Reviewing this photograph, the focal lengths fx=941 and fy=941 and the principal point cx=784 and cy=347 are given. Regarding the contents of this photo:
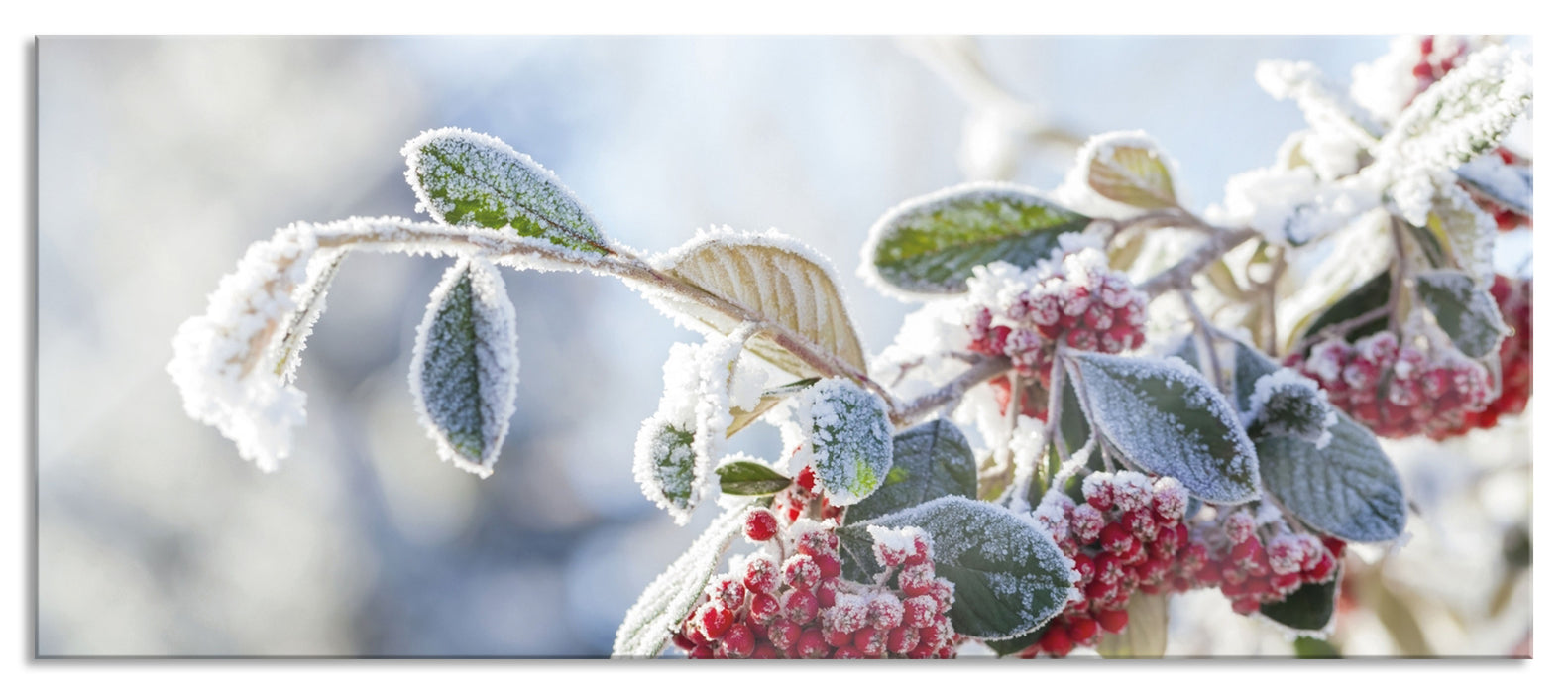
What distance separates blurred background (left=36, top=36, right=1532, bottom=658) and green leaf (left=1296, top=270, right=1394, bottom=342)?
0.47 m

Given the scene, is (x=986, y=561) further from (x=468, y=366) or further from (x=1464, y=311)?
(x=1464, y=311)

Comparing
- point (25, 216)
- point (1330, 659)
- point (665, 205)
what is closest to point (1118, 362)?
point (1330, 659)

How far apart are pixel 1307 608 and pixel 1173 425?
163mm

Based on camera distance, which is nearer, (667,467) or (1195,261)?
(667,467)

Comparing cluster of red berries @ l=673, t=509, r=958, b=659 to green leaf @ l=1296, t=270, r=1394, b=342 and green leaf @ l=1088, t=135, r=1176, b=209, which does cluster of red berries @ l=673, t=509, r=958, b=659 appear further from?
green leaf @ l=1296, t=270, r=1394, b=342

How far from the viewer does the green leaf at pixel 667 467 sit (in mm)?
338

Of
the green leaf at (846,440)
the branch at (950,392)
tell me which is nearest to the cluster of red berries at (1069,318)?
the branch at (950,392)

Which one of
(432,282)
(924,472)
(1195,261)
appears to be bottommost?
(924,472)

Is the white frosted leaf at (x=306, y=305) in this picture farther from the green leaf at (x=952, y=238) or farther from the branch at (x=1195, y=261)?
the branch at (x=1195, y=261)

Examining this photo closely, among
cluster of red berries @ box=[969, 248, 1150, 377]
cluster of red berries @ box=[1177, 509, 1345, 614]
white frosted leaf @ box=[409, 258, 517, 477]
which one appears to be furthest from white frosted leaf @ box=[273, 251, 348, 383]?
cluster of red berries @ box=[1177, 509, 1345, 614]

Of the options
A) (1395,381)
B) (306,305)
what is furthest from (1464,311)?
(306,305)

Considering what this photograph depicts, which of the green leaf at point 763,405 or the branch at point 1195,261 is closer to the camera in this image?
A: the green leaf at point 763,405

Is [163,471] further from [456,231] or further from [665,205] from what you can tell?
[456,231]

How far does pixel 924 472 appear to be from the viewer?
43 centimetres
